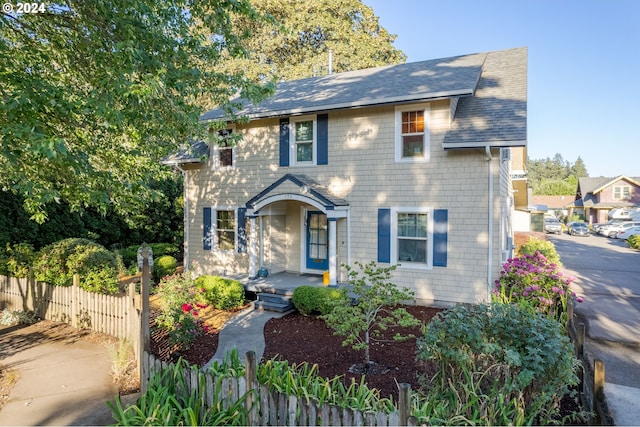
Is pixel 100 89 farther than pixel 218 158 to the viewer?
No

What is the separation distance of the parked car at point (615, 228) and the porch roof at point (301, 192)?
120ft

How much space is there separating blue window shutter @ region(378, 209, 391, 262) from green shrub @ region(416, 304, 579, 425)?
19.3 feet

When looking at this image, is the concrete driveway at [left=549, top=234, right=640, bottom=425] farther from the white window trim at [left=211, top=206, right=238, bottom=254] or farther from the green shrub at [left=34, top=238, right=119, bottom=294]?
the white window trim at [left=211, top=206, right=238, bottom=254]

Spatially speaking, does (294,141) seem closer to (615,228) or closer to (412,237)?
(412,237)

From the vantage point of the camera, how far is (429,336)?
4348 millimetres

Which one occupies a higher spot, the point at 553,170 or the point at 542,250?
the point at 553,170

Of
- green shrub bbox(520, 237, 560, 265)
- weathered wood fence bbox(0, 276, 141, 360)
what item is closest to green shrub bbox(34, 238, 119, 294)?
weathered wood fence bbox(0, 276, 141, 360)

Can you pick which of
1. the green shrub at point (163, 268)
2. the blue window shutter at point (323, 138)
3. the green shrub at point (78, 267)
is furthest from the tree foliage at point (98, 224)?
the blue window shutter at point (323, 138)

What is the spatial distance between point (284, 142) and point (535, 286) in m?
7.90

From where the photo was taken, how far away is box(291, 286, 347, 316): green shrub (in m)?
8.82

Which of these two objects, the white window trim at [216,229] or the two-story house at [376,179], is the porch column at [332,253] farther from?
the white window trim at [216,229]

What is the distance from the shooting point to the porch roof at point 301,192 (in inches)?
416

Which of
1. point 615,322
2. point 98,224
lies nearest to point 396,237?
point 615,322

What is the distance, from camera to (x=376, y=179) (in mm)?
10695
